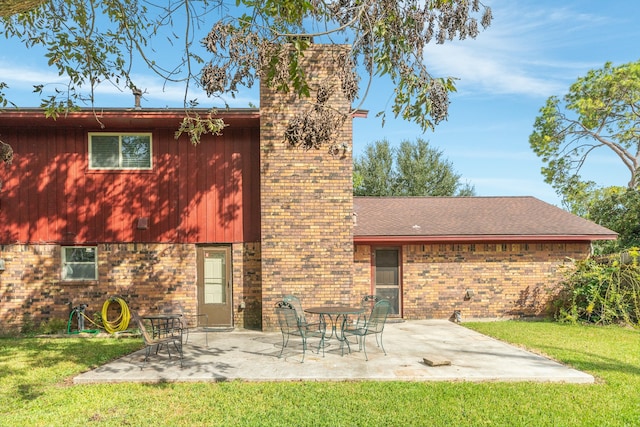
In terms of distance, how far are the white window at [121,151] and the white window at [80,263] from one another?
2.13 meters

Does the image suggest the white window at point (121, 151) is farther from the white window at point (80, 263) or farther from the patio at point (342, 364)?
the patio at point (342, 364)

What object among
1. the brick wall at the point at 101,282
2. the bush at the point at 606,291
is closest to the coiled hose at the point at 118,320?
the brick wall at the point at 101,282

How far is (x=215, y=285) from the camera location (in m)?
11.5

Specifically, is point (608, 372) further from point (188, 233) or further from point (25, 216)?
point (25, 216)

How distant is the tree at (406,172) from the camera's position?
1340 inches

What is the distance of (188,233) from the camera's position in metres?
11.4

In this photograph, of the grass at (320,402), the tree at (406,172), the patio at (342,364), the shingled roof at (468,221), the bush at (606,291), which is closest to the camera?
the grass at (320,402)

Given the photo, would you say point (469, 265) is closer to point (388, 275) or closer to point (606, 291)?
point (388, 275)

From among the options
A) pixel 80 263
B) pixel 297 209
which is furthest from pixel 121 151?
pixel 297 209

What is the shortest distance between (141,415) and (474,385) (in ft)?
14.2

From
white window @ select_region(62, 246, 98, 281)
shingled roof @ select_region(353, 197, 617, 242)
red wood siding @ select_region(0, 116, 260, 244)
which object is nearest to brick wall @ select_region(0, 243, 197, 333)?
Result: white window @ select_region(62, 246, 98, 281)

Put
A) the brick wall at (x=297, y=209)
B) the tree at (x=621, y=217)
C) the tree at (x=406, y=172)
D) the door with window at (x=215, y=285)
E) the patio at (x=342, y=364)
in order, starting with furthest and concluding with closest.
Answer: the tree at (x=406, y=172)
the tree at (x=621, y=217)
the door with window at (x=215, y=285)
the brick wall at (x=297, y=209)
the patio at (x=342, y=364)

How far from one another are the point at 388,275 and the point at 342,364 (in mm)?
5636

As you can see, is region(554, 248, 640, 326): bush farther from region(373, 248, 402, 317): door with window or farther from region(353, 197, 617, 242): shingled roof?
region(373, 248, 402, 317): door with window
